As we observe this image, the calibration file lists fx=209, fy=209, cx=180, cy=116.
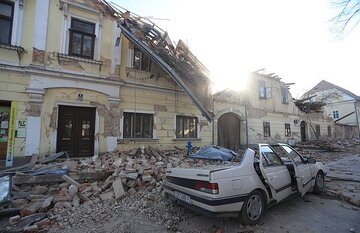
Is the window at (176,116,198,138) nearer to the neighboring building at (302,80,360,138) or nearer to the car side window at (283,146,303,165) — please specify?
the car side window at (283,146,303,165)

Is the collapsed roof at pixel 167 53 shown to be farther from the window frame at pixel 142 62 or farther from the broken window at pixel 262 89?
the broken window at pixel 262 89

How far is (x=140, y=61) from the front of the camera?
10344 mm

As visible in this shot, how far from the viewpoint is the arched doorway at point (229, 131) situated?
13.9m

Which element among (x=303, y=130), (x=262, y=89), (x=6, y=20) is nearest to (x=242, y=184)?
(x=6, y=20)

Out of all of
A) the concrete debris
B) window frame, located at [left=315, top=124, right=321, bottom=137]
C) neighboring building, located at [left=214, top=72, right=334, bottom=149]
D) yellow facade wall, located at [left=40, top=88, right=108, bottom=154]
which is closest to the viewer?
the concrete debris

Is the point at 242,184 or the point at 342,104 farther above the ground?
the point at 342,104

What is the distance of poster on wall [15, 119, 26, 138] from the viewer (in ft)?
24.3

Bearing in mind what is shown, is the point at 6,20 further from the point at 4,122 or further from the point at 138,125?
the point at 138,125

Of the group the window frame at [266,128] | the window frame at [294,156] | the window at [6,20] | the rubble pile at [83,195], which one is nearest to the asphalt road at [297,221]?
the rubble pile at [83,195]

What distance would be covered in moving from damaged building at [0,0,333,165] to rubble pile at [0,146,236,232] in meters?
1.91

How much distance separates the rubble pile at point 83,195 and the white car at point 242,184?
1.95ft

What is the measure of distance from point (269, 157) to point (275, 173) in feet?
1.14

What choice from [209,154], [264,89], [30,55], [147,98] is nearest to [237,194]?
[209,154]

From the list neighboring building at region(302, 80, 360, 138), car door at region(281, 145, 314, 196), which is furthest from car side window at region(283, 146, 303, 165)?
neighboring building at region(302, 80, 360, 138)
